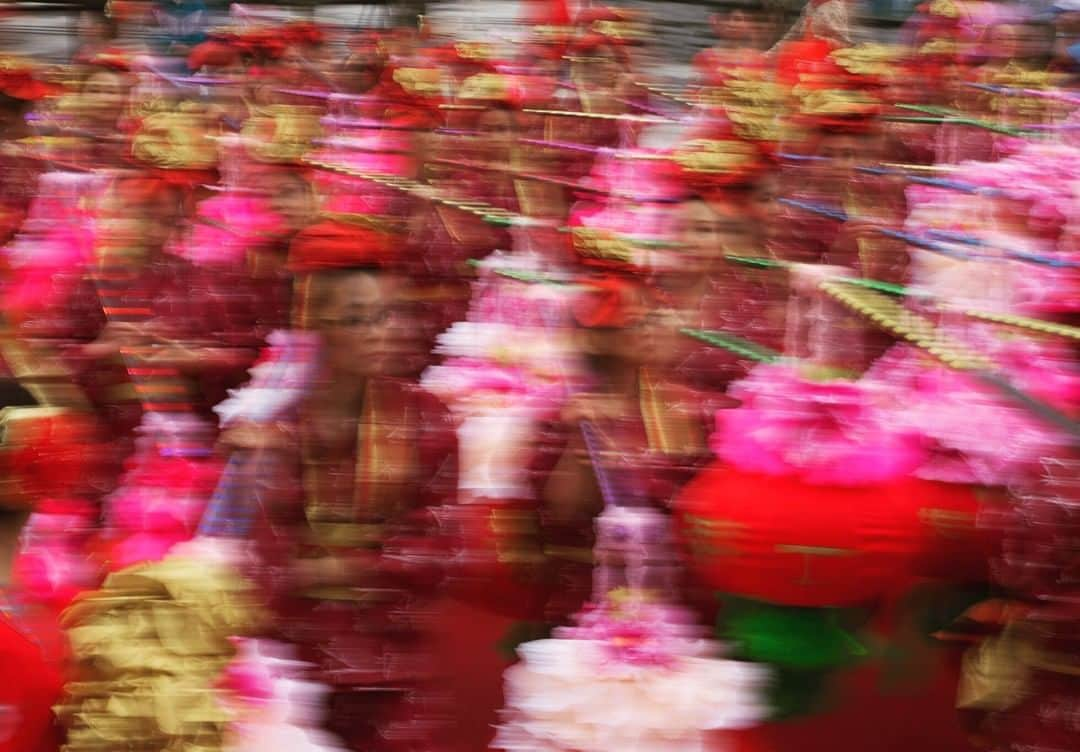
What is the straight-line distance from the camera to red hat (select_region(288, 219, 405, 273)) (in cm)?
198

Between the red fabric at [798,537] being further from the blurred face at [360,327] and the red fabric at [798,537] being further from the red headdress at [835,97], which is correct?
the red headdress at [835,97]

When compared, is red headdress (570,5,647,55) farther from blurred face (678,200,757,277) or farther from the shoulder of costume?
the shoulder of costume

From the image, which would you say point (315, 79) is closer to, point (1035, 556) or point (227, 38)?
point (227, 38)

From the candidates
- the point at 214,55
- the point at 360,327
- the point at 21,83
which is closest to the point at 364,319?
the point at 360,327

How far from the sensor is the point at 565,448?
1.94m

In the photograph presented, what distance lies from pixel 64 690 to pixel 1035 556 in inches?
44.9

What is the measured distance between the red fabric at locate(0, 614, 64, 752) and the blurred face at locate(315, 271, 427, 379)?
63cm

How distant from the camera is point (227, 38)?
146 inches

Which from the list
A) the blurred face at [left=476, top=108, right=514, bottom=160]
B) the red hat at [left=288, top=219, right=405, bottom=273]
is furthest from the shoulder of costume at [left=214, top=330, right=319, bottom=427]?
the blurred face at [left=476, top=108, right=514, bottom=160]

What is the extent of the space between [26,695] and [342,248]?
0.80m

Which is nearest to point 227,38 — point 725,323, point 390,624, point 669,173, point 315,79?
point 315,79

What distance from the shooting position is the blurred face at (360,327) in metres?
1.95

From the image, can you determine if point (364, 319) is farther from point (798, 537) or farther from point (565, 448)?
point (798, 537)

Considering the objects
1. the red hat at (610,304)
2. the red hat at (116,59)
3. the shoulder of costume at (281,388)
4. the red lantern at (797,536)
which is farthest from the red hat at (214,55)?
the red lantern at (797,536)
